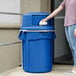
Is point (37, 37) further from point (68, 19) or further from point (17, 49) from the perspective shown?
point (17, 49)

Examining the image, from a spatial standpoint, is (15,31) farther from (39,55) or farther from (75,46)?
(75,46)

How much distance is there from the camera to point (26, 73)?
4.01 metres

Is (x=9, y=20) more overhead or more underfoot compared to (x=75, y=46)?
more overhead

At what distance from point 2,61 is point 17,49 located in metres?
0.47

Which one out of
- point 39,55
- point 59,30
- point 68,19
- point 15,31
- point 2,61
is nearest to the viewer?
point 68,19

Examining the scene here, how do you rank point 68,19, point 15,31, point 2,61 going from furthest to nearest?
point 15,31 → point 2,61 → point 68,19

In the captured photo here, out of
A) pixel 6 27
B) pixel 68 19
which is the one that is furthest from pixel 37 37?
pixel 6 27

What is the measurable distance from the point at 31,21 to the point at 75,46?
81cm

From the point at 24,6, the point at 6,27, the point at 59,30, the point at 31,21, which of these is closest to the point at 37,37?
the point at 31,21

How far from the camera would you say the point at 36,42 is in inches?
154

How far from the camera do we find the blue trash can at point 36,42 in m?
3.89

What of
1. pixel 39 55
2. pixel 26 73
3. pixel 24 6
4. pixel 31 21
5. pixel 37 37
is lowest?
pixel 26 73

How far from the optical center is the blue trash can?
389 centimetres

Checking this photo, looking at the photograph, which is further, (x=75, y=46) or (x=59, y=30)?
(x=59, y=30)
